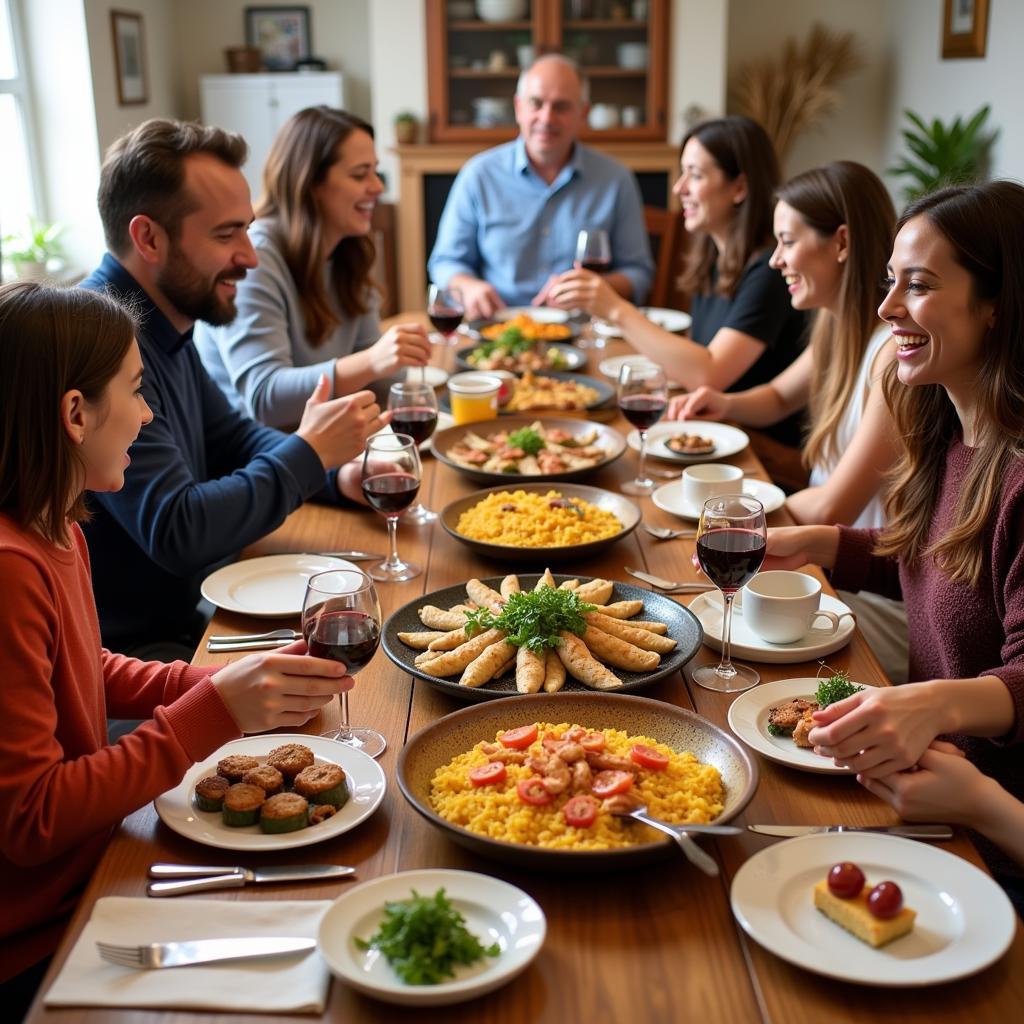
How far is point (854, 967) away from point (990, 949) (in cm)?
12

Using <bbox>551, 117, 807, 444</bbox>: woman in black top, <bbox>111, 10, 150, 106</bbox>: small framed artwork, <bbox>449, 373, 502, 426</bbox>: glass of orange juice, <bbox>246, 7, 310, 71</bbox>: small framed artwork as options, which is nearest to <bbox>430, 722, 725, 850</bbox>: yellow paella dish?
<bbox>449, 373, 502, 426</bbox>: glass of orange juice

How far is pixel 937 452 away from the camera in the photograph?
1805mm

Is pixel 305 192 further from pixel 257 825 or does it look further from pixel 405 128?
pixel 405 128

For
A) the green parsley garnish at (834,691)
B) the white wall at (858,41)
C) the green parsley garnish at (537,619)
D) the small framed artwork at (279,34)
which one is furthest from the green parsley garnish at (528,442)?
the small framed artwork at (279,34)

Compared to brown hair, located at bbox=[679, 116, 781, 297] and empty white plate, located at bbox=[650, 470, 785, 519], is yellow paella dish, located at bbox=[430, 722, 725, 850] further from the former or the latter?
brown hair, located at bbox=[679, 116, 781, 297]

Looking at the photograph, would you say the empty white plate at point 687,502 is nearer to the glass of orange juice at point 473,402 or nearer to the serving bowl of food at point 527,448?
the serving bowl of food at point 527,448

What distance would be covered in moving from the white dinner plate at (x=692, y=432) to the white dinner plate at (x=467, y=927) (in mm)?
1538

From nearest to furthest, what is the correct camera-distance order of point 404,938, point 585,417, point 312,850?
point 404,938
point 312,850
point 585,417

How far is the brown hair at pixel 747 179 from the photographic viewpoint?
3307 mm

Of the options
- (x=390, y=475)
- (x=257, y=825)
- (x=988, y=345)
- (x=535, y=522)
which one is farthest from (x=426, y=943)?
(x=988, y=345)

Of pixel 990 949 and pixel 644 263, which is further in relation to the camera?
pixel 644 263

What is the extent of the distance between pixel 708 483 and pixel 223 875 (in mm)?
1233

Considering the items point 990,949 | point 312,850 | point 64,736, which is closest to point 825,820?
point 990,949

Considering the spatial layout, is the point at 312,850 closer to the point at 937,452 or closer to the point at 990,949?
the point at 990,949
